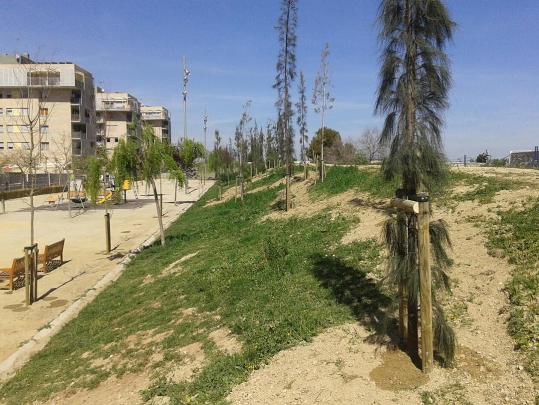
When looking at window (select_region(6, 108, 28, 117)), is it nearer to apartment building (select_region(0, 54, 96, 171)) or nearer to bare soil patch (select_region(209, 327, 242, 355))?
apartment building (select_region(0, 54, 96, 171))

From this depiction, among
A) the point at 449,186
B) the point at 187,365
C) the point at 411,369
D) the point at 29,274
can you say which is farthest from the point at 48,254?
the point at 411,369

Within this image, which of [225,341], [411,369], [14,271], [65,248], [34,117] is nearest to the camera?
[411,369]

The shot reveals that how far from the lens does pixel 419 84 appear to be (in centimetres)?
489

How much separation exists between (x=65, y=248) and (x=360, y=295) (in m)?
13.9

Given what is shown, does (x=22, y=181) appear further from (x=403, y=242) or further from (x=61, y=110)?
(x=403, y=242)

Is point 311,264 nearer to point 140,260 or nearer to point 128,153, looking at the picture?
point 140,260

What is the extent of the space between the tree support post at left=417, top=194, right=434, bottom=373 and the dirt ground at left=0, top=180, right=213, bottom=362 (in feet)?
21.7

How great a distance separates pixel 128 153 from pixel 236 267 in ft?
22.1

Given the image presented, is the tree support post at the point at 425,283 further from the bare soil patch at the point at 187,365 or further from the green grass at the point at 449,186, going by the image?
the bare soil patch at the point at 187,365

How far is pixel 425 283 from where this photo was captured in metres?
4.67

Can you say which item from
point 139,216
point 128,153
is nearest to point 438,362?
point 128,153

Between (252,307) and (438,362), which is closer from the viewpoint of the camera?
(438,362)

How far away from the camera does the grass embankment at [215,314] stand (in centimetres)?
584

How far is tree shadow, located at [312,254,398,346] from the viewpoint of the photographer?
565 centimetres
